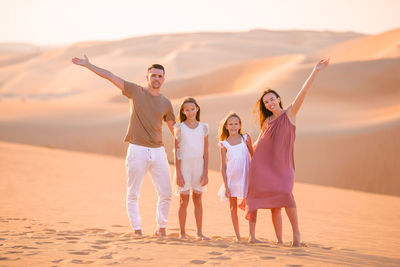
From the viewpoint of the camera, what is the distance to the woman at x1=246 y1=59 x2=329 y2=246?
624cm

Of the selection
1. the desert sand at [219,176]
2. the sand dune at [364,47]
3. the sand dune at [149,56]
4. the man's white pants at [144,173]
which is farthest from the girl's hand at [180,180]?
the sand dune at [149,56]

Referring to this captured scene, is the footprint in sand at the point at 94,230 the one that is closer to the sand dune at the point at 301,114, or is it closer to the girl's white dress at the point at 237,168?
the girl's white dress at the point at 237,168

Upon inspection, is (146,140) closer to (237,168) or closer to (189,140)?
(189,140)

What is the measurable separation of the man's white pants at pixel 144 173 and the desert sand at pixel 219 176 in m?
0.36

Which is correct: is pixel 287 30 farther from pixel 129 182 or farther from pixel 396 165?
pixel 129 182

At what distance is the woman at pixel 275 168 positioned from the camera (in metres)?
6.24

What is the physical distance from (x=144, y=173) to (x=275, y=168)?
163 centimetres

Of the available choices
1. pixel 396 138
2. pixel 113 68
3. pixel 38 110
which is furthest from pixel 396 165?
pixel 113 68

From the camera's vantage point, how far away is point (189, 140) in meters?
6.38

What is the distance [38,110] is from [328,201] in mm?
18627

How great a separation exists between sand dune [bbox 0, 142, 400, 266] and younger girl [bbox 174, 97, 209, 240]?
0.58 meters

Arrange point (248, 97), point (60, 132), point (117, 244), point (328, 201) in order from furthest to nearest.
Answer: point (248, 97), point (60, 132), point (328, 201), point (117, 244)

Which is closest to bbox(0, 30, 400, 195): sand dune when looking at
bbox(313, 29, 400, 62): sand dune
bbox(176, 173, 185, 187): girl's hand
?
bbox(313, 29, 400, 62): sand dune

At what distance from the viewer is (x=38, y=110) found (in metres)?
26.4
